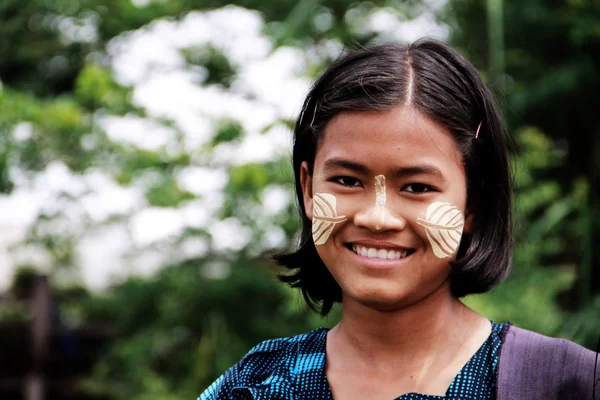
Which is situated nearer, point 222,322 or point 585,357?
point 585,357

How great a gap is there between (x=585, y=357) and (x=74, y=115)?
3.25 meters

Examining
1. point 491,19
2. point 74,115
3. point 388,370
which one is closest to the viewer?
point 388,370

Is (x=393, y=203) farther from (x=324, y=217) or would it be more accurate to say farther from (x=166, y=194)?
(x=166, y=194)

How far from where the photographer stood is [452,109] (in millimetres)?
1512

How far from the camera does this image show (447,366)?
150cm

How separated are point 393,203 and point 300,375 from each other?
0.42 meters

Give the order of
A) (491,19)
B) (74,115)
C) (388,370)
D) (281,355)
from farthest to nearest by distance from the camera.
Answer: (74,115) < (491,19) < (281,355) < (388,370)

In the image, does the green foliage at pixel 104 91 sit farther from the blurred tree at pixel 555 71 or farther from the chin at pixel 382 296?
the chin at pixel 382 296

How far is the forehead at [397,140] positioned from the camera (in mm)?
1457

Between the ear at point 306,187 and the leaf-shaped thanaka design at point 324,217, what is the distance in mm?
73

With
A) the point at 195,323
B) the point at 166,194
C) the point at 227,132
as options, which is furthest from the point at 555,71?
the point at 195,323

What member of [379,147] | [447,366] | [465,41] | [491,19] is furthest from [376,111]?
[465,41]

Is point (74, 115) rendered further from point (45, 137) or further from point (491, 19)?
point (491, 19)

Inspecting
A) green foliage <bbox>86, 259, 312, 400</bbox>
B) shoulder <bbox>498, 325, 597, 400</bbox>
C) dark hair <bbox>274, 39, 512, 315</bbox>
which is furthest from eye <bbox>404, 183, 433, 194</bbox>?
green foliage <bbox>86, 259, 312, 400</bbox>
